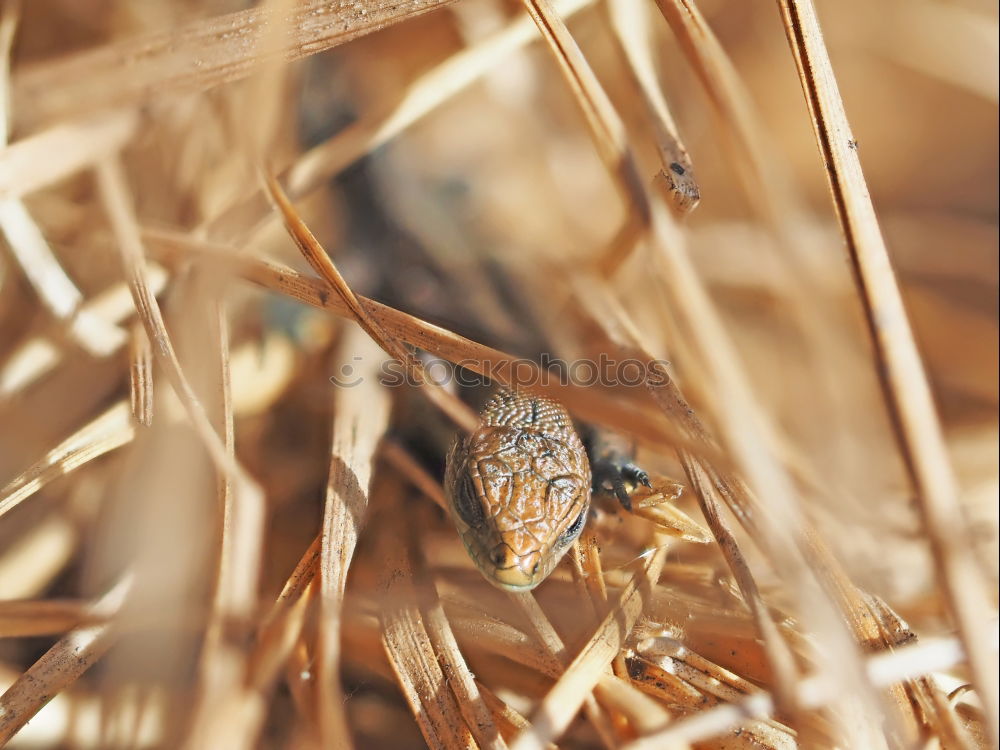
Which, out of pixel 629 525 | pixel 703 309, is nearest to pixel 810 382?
pixel 629 525

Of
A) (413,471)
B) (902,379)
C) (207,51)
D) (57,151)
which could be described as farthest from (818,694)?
(57,151)

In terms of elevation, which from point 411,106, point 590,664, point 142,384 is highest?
point 411,106

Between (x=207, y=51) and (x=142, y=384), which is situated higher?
(x=207, y=51)

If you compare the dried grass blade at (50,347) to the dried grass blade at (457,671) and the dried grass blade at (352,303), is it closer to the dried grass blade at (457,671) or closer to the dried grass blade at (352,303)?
the dried grass blade at (352,303)

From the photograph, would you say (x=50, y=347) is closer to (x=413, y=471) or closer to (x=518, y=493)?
(x=413, y=471)

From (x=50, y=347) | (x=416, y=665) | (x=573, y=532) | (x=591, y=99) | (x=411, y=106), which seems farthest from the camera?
(x=411, y=106)

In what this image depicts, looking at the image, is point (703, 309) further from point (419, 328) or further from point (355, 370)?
point (355, 370)

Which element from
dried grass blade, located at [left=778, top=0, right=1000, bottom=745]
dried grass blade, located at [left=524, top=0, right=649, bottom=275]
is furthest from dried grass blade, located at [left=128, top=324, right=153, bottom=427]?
dried grass blade, located at [left=778, top=0, right=1000, bottom=745]

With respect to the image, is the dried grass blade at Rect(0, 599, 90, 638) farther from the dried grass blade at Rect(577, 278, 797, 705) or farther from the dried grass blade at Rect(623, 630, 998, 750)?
the dried grass blade at Rect(577, 278, 797, 705)
